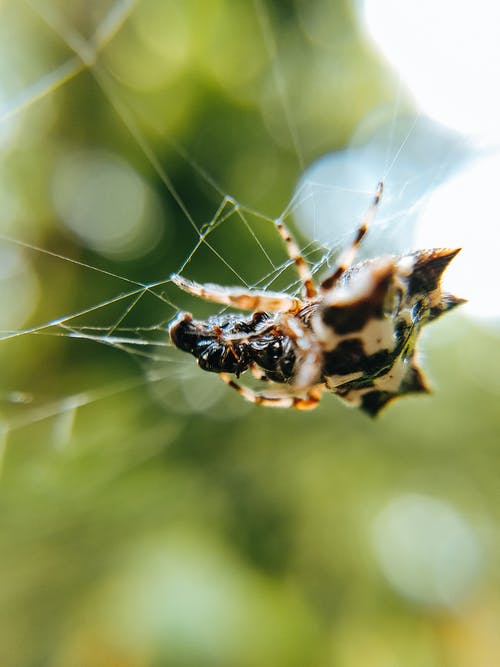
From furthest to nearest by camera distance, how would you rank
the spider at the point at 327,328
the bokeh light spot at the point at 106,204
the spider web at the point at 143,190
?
the bokeh light spot at the point at 106,204
the spider web at the point at 143,190
the spider at the point at 327,328

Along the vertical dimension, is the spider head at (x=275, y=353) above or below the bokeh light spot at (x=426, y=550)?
above

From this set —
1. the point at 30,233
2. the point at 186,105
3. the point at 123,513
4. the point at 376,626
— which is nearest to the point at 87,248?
the point at 30,233

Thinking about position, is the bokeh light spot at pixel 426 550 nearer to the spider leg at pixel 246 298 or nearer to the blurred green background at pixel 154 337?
the blurred green background at pixel 154 337

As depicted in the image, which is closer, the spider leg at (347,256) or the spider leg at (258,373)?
the spider leg at (347,256)

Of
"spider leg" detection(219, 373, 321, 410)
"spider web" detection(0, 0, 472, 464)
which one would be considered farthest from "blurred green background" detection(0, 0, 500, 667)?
"spider leg" detection(219, 373, 321, 410)

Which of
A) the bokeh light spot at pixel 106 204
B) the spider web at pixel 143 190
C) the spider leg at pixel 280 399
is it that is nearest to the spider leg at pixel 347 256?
the spider leg at pixel 280 399

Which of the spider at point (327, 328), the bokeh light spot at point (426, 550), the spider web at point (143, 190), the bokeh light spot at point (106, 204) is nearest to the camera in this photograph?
the spider at point (327, 328)
